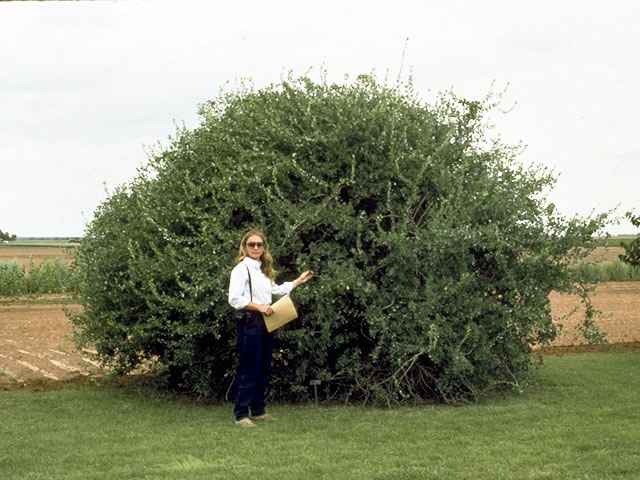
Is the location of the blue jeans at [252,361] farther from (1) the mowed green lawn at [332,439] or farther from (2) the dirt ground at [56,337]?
(2) the dirt ground at [56,337]

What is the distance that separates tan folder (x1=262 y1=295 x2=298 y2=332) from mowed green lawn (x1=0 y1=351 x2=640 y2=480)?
1.18 m

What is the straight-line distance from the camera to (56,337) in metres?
19.8

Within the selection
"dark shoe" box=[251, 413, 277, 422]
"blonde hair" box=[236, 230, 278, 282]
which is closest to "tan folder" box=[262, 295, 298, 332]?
"blonde hair" box=[236, 230, 278, 282]

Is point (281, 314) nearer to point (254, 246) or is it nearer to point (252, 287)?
point (252, 287)

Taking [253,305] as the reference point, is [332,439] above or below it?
below

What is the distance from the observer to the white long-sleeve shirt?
9992 mm

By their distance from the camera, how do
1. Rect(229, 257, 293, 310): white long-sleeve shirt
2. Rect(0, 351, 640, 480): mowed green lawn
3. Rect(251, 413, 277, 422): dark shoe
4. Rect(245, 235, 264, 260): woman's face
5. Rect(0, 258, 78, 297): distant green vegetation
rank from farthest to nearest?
Rect(0, 258, 78, 297): distant green vegetation → Rect(251, 413, 277, 422): dark shoe → Rect(245, 235, 264, 260): woman's face → Rect(229, 257, 293, 310): white long-sleeve shirt → Rect(0, 351, 640, 480): mowed green lawn

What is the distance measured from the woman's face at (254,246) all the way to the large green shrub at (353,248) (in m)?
0.66

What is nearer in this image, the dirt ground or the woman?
the woman

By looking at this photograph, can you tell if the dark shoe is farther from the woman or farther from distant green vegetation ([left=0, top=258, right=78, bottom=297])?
distant green vegetation ([left=0, top=258, right=78, bottom=297])

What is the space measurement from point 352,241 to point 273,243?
3.24ft

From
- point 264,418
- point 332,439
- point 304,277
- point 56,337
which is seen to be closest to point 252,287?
point 304,277

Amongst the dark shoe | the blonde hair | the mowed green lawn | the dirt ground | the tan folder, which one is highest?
the blonde hair

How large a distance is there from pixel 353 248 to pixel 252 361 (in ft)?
5.95
